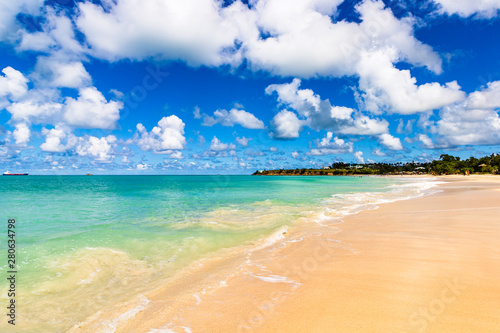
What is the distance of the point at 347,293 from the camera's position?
4.54 m

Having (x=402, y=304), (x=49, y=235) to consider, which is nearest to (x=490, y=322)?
(x=402, y=304)

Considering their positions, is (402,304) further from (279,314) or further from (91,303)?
(91,303)

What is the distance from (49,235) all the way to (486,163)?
166308 millimetres

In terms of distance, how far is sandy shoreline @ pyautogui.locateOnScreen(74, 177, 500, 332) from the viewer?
3.64 meters

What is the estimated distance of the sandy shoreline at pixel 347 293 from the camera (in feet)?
11.9

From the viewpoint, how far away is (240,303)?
14.6 feet

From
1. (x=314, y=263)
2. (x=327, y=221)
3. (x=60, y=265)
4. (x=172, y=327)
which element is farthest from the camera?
(x=327, y=221)

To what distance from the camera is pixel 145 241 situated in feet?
32.4

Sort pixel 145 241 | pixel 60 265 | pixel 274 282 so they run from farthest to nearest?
1. pixel 145 241
2. pixel 60 265
3. pixel 274 282

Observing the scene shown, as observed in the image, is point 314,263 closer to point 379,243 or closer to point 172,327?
point 379,243

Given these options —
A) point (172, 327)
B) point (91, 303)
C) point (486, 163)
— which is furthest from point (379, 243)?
point (486, 163)

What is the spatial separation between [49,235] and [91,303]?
8572 mm

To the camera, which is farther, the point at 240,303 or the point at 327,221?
the point at 327,221

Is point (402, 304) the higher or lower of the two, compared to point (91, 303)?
higher
